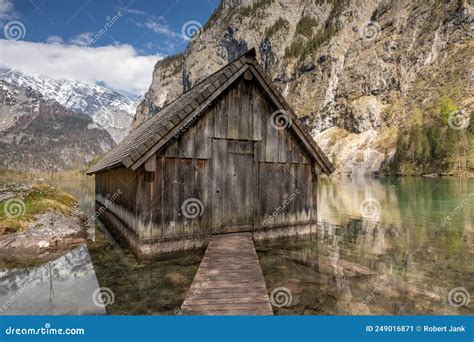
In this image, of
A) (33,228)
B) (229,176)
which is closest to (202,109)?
(229,176)

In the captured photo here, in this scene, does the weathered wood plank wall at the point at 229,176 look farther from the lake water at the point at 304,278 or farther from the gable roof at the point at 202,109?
the lake water at the point at 304,278

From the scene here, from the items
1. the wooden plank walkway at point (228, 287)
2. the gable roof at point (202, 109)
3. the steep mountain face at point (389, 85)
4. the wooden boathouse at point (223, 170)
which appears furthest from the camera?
the steep mountain face at point (389, 85)

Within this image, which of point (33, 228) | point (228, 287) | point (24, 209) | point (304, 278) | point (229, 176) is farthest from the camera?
point (24, 209)

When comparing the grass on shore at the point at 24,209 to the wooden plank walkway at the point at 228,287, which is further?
the grass on shore at the point at 24,209

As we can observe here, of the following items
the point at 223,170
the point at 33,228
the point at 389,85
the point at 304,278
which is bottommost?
the point at 304,278

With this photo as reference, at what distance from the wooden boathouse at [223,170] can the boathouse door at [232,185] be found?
4 cm

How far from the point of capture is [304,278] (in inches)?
353

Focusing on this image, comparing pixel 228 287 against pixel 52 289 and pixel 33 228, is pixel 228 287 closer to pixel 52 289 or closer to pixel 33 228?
pixel 52 289

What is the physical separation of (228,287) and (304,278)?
325 cm

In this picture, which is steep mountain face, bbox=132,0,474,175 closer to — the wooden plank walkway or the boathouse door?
the boathouse door

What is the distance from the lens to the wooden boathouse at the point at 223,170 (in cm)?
1024

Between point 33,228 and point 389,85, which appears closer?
point 33,228

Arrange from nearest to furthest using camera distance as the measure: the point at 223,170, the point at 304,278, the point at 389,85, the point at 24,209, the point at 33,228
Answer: the point at 304,278 < the point at 223,170 < the point at 33,228 < the point at 24,209 < the point at 389,85

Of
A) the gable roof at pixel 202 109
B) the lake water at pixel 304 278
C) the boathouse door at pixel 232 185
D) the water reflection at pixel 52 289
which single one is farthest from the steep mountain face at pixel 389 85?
the water reflection at pixel 52 289
